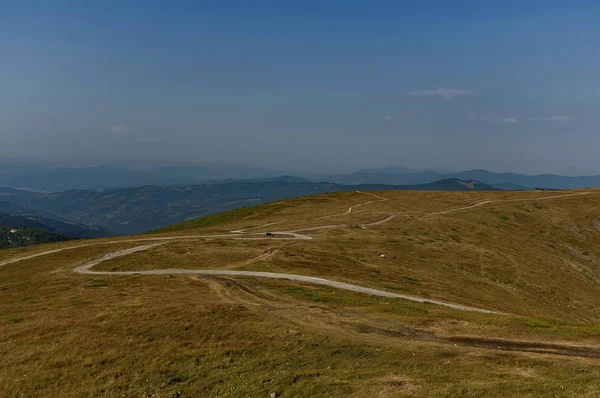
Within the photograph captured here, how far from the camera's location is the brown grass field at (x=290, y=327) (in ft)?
74.8

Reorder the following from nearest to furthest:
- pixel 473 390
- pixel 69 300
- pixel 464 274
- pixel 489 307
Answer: pixel 473 390 < pixel 69 300 < pixel 489 307 < pixel 464 274

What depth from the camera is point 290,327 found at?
106 feet

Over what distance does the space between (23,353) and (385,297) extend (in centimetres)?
3713

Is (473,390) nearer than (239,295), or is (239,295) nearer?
(473,390)

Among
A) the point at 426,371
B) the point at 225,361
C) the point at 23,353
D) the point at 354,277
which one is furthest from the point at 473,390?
the point at 354,277

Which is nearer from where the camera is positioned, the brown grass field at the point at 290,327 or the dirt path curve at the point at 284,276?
the brown grass field at the point at 290,327

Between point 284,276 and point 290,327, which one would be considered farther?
point 284,276

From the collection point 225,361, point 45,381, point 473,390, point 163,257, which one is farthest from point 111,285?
point 473,390

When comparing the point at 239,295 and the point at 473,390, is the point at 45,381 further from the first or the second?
the point at 473,390

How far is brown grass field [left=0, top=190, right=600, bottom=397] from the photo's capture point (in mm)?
22797

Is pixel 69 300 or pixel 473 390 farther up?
pixel 473 390

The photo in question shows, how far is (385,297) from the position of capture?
155ft

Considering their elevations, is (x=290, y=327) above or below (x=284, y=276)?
above

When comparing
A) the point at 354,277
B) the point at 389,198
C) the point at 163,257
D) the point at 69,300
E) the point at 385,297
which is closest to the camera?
the point at 69,300
